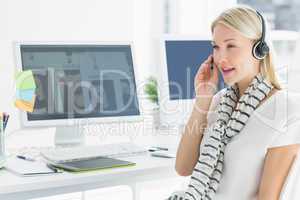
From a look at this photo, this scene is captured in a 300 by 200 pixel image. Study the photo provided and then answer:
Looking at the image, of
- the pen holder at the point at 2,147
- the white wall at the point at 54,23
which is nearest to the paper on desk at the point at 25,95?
the pen holder at the point at 2,147

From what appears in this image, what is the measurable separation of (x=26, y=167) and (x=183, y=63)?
0.88m

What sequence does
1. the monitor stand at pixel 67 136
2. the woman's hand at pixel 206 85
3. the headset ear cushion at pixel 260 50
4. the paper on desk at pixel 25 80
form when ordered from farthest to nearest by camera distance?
the monitor stand at pixel 67 136 < the paper on desk at pixel 25 80 < the woman's hand at pixel 206 85 < the headset ear cushion at pixel 260 50

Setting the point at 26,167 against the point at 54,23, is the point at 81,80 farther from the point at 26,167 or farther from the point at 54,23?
the point at 54,23

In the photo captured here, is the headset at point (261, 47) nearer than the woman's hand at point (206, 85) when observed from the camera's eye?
Yes

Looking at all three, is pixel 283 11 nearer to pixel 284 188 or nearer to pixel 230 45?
pixel 230 45

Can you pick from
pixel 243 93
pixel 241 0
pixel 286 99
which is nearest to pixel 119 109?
pixel 243 93

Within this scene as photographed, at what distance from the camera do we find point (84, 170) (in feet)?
5.18

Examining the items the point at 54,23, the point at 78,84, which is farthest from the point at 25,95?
the point at 54,23

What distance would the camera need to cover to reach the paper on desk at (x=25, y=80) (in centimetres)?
176

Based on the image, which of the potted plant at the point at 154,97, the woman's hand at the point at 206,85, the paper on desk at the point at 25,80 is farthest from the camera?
the potted plant at the point at 154,97

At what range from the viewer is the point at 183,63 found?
7.18ft

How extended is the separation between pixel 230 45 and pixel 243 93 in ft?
0.55

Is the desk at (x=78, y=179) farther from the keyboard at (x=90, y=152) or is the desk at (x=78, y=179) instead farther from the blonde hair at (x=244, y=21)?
the blonde hair at (x=244, y=21)

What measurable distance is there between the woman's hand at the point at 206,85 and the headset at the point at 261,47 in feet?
0.86
